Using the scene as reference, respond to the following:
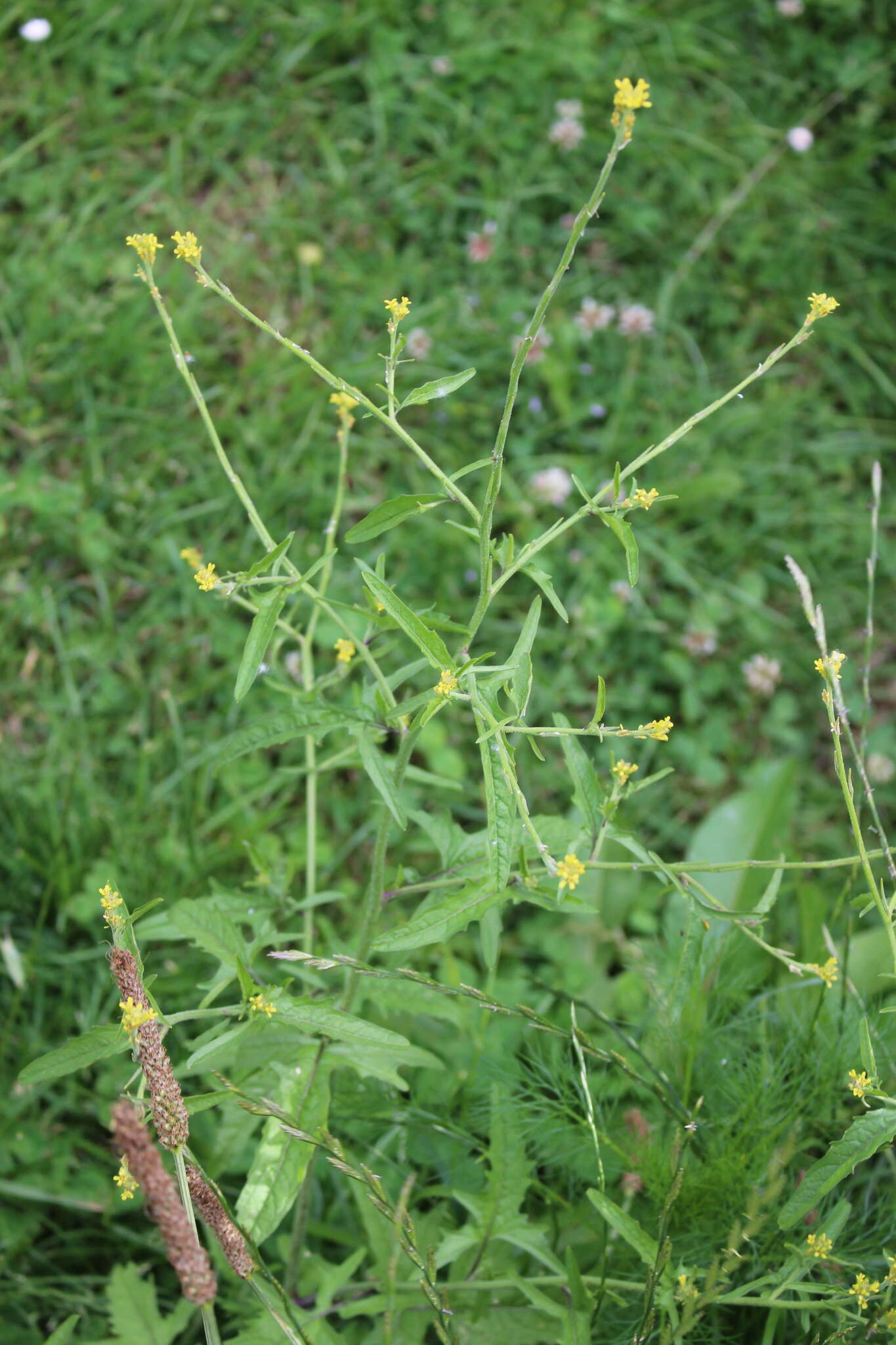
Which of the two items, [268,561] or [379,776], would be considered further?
[379,776]

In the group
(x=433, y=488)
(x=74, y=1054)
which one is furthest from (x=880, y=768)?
(x=74, y=1054)

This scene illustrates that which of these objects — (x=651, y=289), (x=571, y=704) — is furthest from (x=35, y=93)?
(x=571, y=704)

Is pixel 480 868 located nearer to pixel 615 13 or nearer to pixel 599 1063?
pixel 599 1063

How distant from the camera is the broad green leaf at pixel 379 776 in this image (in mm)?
1306

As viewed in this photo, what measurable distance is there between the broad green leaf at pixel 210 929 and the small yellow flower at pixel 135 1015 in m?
0.30

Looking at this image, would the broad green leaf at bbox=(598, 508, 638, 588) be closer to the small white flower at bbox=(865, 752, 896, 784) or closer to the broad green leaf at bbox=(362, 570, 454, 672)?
the broad green leaf at bbox=(362, 570, 454, 672)

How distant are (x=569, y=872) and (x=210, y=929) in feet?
1.73

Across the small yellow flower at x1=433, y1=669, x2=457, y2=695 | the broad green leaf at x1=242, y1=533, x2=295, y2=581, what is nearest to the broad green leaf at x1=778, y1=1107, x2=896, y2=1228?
the small yellow flower at x1=433, y1=669, x2=457, y2=695

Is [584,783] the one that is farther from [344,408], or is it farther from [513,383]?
[344,408]

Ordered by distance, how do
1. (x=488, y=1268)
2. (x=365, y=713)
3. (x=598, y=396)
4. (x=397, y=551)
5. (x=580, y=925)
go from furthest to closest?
(x=598, y=396) < (x=397, y=551) < (x=580, y=925) < (x=488, y=1268) < (x=365, y=713)

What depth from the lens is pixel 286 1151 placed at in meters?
1.41

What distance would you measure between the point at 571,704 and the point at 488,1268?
1.49 metres

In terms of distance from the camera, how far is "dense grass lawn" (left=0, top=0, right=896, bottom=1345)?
207 centimetres

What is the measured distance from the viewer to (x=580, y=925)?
253 cm
